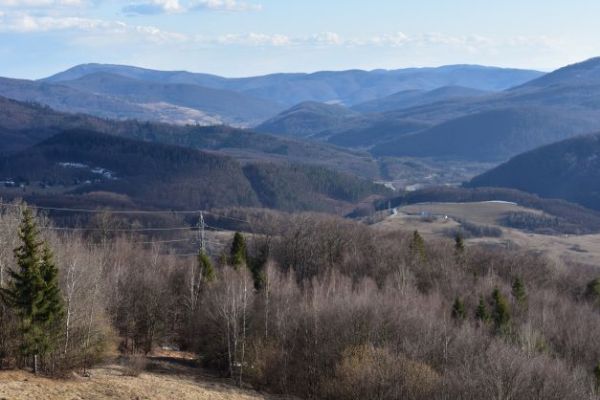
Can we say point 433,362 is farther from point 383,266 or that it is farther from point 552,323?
point 383,266

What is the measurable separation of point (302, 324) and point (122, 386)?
1241cm

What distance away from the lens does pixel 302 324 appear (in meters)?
40.4

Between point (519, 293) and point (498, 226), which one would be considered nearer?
point (519, 293)

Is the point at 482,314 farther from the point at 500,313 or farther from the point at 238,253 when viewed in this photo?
the point at 238,253

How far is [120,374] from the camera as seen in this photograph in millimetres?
34469

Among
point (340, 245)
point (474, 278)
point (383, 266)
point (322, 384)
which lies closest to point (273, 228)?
point (340, 245)

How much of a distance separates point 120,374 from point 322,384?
9.90m

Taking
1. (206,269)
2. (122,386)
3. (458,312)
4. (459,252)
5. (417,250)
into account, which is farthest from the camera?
(459,252)

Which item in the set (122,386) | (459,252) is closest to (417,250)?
(459,252)

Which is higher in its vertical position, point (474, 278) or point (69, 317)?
point (69, 317)

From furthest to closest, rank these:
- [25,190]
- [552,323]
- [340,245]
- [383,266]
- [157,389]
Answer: [25,190] < [340,245] < [383,266] < [552,323] < [157,389]

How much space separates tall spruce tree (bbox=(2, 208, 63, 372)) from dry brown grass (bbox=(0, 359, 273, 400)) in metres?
1.37

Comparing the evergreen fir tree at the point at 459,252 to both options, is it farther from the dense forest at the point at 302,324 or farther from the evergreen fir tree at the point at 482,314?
the evergreen fir tree at the point at 482,314

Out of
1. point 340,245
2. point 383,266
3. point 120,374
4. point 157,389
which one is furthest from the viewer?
point 340,245
